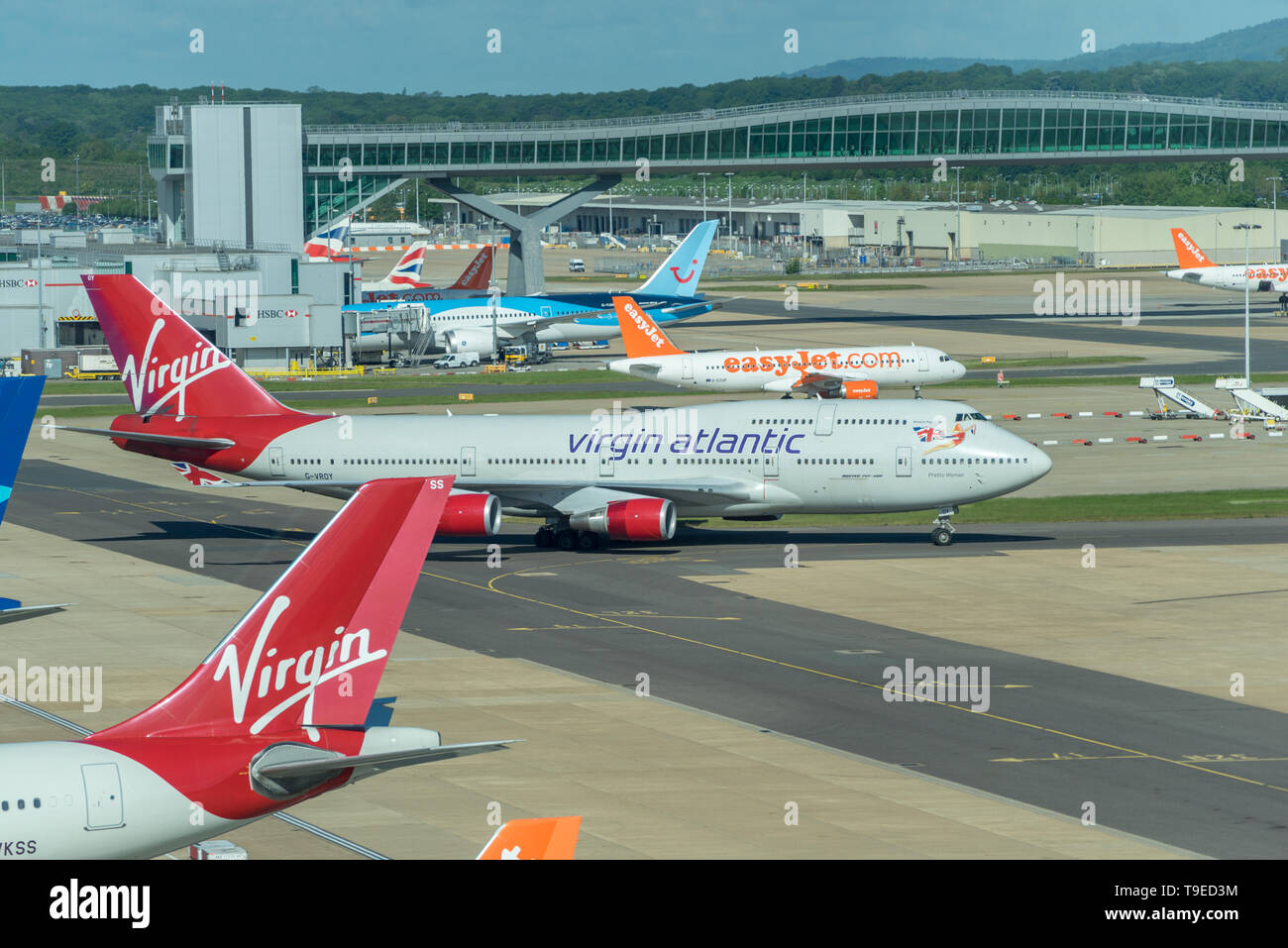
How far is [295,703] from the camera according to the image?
59.8ft

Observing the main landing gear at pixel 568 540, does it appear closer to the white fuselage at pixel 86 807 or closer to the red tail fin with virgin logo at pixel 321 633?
the red tail fin with virgin logo at pixel 321 633

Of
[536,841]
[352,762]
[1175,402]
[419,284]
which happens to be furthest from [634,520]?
[419,284]

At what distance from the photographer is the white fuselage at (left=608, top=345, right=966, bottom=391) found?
97500mm

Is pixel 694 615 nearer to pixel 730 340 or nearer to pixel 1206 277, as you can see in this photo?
pixel 730 340

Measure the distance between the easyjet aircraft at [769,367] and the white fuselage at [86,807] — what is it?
263 ft

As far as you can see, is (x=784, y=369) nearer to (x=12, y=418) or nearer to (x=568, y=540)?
(x=568, y=540)


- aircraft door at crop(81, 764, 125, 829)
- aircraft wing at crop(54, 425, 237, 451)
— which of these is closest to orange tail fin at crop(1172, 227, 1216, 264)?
aircraft wing at crop(54, 425, 237, 451)

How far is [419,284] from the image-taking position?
531 ft

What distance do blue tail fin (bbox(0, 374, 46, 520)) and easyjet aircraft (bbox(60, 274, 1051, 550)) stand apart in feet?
96.1

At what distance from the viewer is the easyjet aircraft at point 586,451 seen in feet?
174

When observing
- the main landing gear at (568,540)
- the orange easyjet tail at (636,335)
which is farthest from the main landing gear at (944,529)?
the orange easyjet tail at (636,335)

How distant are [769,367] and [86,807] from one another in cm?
8301

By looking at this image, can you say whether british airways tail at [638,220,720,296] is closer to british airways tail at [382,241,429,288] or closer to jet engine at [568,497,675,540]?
british airways tail at [382,241,429,288]

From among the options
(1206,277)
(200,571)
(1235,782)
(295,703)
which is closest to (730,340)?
(1206,277)
